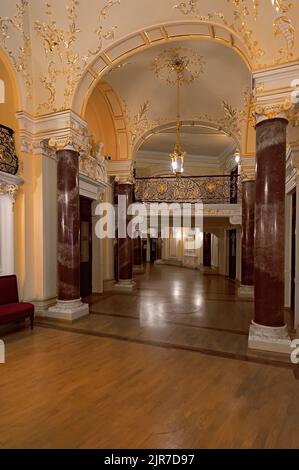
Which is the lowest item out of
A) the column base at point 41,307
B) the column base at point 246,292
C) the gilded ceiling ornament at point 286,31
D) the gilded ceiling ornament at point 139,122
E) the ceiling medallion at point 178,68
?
the column base at point 246,292

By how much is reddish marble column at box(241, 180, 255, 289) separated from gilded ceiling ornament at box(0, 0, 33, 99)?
6539 millimetres

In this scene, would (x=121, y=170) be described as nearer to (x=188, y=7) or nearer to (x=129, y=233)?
(x=129, y=233)

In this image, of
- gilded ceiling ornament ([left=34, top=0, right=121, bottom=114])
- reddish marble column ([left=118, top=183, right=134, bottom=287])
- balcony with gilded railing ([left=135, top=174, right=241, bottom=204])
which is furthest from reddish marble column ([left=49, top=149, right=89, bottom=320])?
balcony with gilded railing ([left=135, top=174, right=241, bottom=204])

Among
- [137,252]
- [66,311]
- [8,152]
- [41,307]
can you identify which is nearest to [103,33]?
[8,152]

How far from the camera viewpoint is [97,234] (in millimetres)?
9148

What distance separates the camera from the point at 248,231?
8.99 m

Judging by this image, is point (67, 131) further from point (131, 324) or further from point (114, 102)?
point (131, 324)

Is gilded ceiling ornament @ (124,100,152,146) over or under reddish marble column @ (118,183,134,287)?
over

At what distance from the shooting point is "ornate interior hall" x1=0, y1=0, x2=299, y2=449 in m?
2.83

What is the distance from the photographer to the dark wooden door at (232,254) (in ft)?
43.5

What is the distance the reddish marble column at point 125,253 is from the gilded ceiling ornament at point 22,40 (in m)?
4.36

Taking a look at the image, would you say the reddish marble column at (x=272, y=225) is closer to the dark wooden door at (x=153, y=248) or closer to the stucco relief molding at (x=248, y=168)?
the stucco relief molding at (x=248, y=168)

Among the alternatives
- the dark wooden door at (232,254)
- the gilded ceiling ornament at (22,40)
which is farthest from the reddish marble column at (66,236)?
the dark wooden door at (232,254)

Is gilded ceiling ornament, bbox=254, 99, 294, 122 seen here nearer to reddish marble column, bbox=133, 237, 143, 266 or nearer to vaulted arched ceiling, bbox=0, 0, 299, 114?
vaulted arched ceiling, bbox=0, 0, 299, 114
